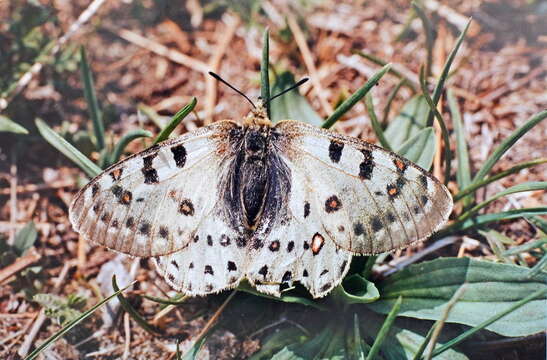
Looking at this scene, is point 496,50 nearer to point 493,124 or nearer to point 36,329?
point 493,124

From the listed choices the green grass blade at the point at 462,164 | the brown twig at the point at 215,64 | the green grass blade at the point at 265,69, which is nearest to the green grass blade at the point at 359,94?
the green grass blade at the point at 265,69

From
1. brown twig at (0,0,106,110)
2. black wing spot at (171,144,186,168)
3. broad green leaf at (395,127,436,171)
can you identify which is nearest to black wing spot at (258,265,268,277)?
black wing spot at (171,144,186,168)

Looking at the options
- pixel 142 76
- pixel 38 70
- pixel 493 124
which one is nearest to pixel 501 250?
pixel 493 124

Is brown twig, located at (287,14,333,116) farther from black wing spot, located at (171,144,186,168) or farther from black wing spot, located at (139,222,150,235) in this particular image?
black wing spot, located at (139,222,150,235)

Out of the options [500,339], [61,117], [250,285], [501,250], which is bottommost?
[500,339]

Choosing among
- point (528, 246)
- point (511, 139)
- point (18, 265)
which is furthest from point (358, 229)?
point (18, 265)

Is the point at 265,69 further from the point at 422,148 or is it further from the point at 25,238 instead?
the point at 25,238

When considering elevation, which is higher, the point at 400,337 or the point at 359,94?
the point at 359,94
